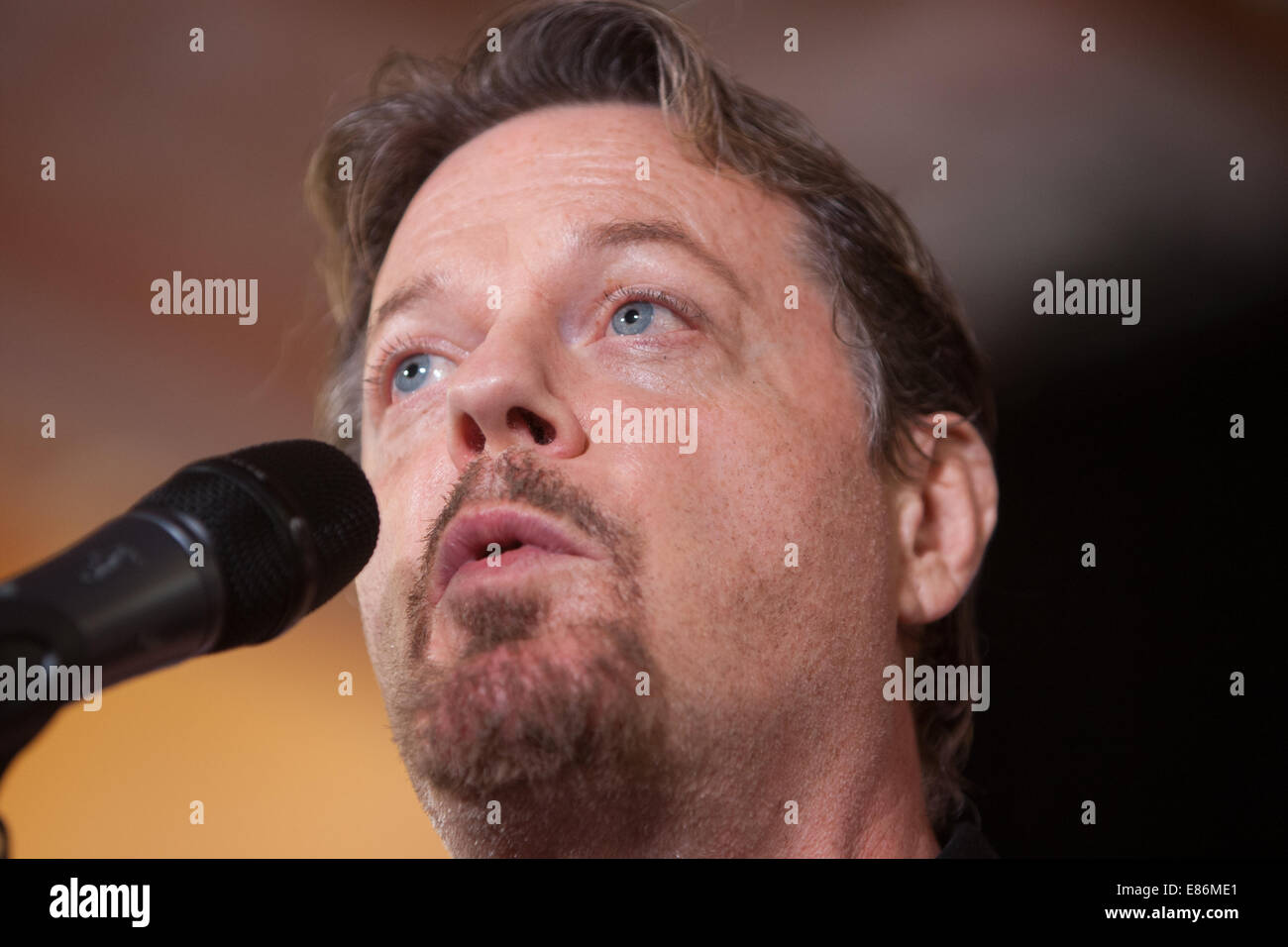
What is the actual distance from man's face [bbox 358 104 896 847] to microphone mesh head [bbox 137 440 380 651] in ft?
1.21

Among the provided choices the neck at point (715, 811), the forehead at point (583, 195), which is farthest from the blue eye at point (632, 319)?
the neck at point (715, 811)

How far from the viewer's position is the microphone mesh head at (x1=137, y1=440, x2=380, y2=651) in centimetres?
74

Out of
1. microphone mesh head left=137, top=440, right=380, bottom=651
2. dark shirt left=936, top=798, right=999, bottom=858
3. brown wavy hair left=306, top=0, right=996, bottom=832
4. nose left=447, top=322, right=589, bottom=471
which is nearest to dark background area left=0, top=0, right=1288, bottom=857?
brown wavy hair left=306, top=0, right=996, bottom=832

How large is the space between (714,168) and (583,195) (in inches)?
7.4

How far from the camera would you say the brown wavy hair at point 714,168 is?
1.54 m

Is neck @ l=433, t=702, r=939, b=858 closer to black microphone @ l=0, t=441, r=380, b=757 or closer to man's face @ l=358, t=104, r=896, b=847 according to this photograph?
man's face @ l=358, t=104, r=896, b=847

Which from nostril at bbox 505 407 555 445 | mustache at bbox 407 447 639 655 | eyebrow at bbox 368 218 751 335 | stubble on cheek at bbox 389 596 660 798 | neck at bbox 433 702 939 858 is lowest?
neck at bbox 433 702 939 858

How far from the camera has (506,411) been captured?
126cm

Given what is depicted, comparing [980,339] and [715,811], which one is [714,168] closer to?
[980,339]

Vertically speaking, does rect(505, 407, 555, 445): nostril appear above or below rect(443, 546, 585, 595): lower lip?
above

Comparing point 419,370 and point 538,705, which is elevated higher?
point 419,370

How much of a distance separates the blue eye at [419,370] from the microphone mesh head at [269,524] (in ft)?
2.13

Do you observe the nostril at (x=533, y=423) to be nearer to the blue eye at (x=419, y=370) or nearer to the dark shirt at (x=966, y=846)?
the blue eye at (x=419, y=370)

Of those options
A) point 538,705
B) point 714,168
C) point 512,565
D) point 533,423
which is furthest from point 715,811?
point 714,168
